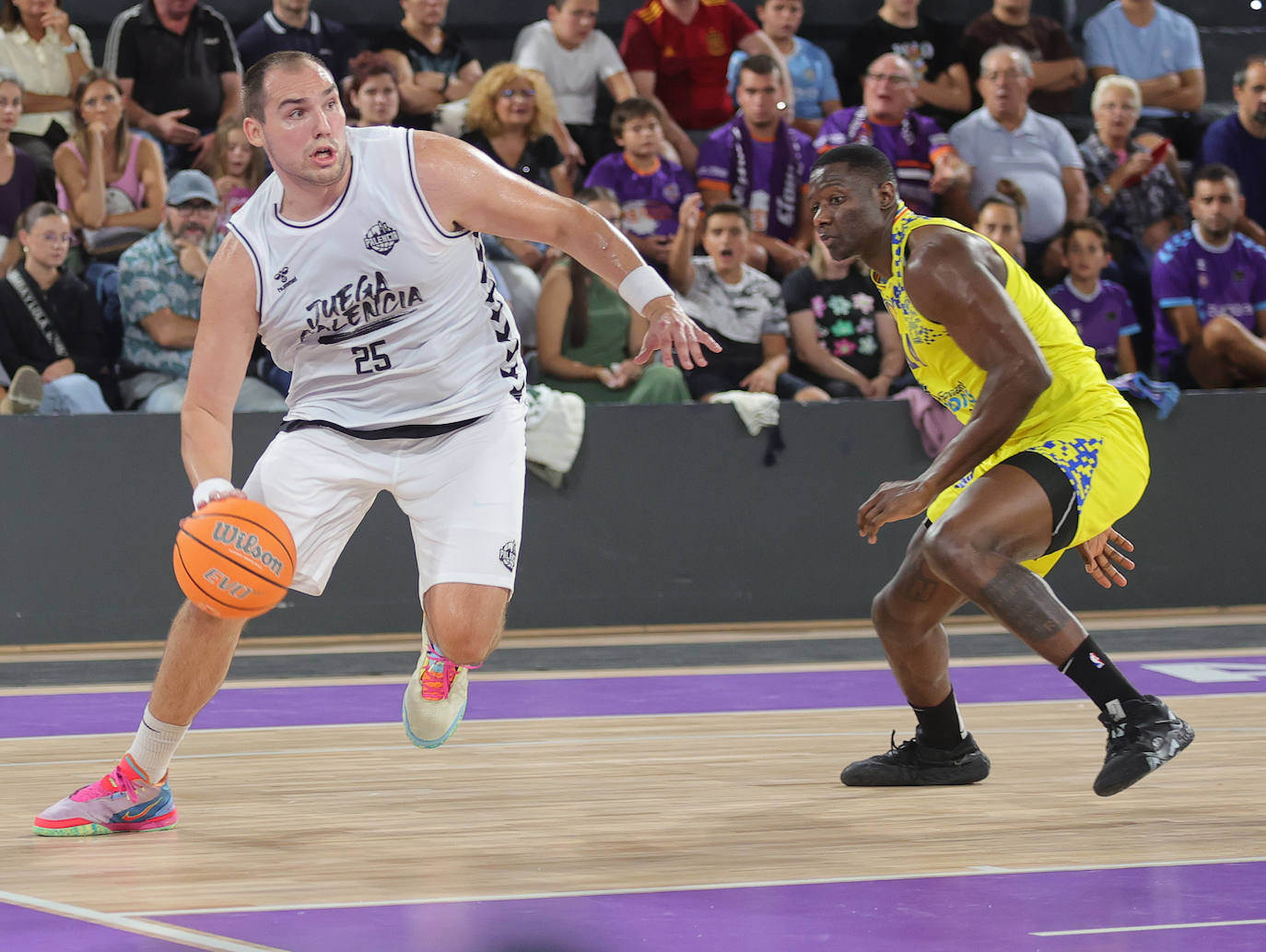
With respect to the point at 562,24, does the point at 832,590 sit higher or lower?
lower

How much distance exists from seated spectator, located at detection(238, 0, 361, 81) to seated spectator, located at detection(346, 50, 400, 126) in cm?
95

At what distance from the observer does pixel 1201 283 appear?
9.84 meters

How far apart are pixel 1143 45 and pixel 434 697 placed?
914 centimetres

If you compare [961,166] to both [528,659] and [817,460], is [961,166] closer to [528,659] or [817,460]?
[817,460]

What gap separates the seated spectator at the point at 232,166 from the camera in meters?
9.10

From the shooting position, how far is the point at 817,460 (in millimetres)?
8859

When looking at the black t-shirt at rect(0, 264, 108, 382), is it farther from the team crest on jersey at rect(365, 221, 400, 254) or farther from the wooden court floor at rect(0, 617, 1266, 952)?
the team crest on jersey at rect(365, 221, 400, 254)

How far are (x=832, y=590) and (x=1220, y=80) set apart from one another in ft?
21.8

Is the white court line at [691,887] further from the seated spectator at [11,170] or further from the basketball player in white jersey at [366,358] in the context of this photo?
the seated spectator at [11,170]

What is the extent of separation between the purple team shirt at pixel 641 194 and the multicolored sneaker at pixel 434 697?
5170 millimetres

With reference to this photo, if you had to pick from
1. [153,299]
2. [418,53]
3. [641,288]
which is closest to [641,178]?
[418,53]

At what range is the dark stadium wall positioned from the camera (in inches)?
319

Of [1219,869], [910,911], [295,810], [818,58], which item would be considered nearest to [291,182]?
[295,810]

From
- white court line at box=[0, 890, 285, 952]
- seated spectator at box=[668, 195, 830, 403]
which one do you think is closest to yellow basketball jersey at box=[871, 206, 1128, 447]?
white court line at box=[0, 890, 285, 952]
